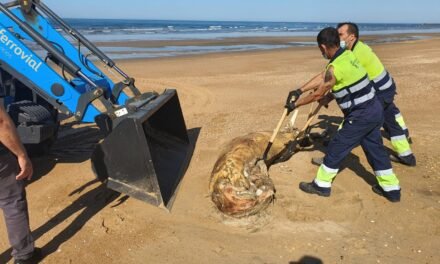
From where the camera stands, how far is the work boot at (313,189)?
179 inches

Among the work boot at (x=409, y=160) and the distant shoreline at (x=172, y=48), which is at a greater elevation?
the work boot at (x=409, y=160)

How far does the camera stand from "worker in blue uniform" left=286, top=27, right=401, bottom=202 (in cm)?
420

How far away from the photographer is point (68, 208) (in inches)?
170

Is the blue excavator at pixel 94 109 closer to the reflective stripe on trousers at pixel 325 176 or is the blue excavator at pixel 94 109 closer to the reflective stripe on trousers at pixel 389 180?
the reflective stripe on trousers at pixel 325 176

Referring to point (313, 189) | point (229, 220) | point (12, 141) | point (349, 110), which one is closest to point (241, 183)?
point (229, 220)

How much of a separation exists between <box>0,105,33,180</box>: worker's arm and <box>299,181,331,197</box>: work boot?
279 centimetres

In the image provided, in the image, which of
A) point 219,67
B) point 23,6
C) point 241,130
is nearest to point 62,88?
point 23,6

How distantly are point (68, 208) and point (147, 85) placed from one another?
22.3ft

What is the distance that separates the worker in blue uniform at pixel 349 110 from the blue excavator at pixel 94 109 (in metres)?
1.51

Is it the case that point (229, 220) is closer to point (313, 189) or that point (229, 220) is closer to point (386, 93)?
point (313, 189)

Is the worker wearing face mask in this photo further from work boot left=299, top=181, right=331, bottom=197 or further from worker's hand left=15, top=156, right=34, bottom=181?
worker's hand left=15, top=156, right=34, bottom=181

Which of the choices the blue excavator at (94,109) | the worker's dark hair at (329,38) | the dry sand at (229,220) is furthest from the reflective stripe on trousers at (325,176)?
the blue excavator at (94,109)

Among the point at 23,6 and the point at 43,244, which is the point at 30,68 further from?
the point at 43,244

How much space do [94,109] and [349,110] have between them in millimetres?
2565
